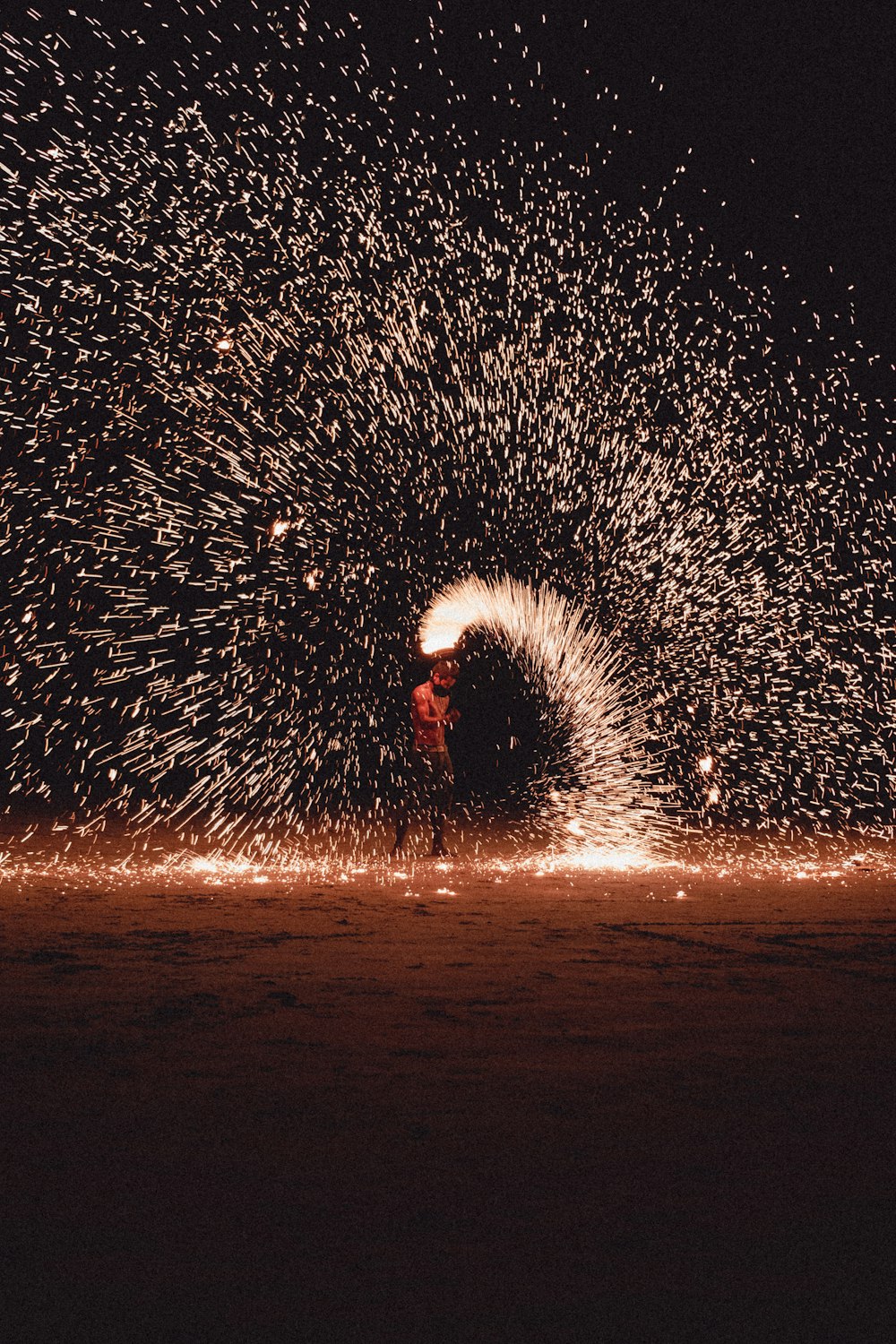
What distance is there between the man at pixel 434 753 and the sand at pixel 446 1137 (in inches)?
158

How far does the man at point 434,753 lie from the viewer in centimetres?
1032

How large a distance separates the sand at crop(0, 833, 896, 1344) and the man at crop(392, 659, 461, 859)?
4018mm

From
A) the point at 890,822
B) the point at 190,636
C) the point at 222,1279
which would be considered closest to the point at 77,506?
the point at 190,636

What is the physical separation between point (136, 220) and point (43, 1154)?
922 centimetres

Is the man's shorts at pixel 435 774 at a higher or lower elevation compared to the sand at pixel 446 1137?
higher

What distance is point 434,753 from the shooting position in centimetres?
1034

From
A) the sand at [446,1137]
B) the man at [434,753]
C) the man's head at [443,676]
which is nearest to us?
the sand at [446,1137]

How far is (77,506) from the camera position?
17.5 m

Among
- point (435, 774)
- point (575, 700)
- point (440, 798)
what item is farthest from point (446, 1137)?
point (575, 700)

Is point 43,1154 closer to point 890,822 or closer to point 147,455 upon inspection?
point 890,822

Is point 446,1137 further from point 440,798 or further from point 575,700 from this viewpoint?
point 575,700

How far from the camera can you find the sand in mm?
2348

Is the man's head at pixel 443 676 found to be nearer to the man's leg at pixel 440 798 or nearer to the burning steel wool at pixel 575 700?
the man's leg at pixel 440 798

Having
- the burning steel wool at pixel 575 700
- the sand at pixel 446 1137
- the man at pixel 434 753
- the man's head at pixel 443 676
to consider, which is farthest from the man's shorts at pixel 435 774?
the sand at pixel 446 1137
